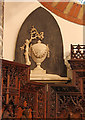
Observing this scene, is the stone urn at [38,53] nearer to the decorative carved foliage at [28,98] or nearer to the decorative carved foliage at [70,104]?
the decorative carved foliage at [70,104]

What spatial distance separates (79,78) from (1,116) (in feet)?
7.79

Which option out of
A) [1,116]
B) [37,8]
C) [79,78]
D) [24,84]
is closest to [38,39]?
[37,8]

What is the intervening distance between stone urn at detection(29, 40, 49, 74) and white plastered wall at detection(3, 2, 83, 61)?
1.87 ft

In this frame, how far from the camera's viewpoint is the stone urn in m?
7.31

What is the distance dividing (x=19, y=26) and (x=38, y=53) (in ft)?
3.22

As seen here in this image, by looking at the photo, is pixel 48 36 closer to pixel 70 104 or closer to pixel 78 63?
pixel 78 63

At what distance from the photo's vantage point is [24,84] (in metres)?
5.32

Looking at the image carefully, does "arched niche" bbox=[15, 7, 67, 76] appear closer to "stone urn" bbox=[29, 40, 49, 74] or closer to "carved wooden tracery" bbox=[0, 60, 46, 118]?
"stone urn" bbox=[29, 40, 49, 74]

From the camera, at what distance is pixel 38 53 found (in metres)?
7.34

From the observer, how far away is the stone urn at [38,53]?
288 inches

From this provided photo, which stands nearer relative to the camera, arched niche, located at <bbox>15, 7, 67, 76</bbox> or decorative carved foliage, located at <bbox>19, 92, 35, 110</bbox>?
decorative carved foliage, located at <bbox>19, 92, 35, 110</bbox>

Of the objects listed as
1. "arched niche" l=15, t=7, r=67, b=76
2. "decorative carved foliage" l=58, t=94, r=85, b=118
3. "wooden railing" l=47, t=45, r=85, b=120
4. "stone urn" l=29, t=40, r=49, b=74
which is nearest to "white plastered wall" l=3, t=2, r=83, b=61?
"arched niche" l=15, t=7, r=67, b=76

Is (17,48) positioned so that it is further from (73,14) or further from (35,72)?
(73,14)

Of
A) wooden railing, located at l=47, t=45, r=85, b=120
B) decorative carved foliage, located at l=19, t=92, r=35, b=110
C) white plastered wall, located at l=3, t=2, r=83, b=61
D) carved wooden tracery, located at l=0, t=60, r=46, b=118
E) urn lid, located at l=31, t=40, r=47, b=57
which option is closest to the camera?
carved wooden tracery, located at l=0, t=60, r=46, b=118
